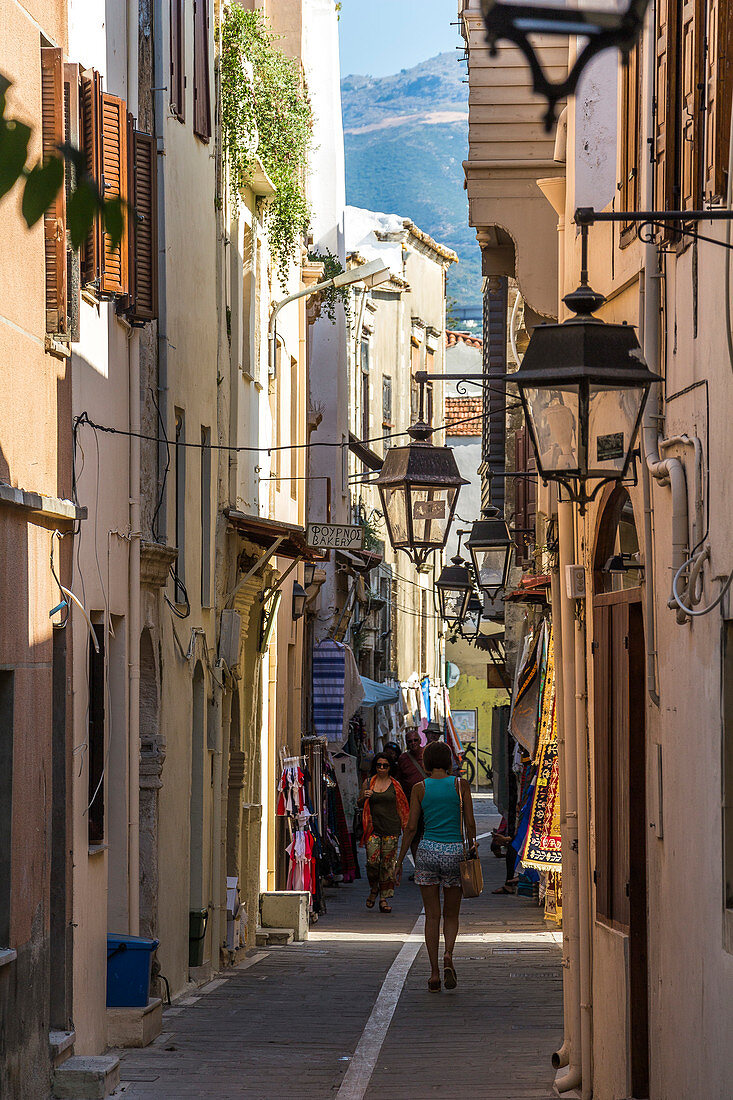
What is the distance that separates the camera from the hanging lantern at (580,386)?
6.98m

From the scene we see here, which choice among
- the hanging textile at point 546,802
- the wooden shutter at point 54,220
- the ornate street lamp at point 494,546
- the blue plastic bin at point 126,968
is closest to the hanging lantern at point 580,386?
the wooden shutter at point 54,220

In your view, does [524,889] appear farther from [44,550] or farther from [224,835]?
[44,550]

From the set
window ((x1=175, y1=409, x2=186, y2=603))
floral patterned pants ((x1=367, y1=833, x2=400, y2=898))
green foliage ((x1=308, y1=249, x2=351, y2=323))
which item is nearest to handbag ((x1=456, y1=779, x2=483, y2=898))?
window ((x1=175, y1=409, x2=186, y2=603))

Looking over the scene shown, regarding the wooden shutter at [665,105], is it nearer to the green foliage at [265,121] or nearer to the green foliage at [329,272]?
the green foliage at [265,121]

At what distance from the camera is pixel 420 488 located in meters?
12.7

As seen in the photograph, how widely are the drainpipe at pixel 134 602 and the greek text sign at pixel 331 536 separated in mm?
7650

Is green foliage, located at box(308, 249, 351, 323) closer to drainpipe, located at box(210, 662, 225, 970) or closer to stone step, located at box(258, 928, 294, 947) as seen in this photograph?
drainpipe, located at box(210, 662, 225, 970)

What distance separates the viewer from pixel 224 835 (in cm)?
1836

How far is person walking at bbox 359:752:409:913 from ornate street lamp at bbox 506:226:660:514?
14.4 m

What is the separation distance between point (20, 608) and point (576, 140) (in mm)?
4876

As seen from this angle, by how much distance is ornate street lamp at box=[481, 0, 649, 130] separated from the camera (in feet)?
13.5

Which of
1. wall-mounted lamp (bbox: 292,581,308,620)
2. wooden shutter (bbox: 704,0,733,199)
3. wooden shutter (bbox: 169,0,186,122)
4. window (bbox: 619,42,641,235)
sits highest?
wooden shutter (bbox: 169,0,186,122)

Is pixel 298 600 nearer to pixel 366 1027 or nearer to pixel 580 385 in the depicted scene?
pixel 366 1027

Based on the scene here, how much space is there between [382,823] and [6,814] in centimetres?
1317
